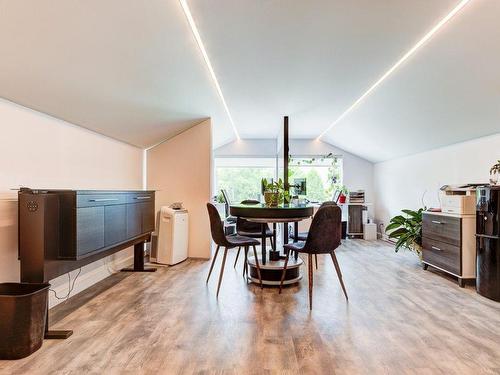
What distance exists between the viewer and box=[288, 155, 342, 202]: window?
25.5 feet

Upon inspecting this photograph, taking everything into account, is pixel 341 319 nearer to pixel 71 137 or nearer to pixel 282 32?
pixel 282 32

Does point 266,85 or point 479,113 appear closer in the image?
point 479,113

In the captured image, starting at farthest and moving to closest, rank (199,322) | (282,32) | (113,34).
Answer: (282,32) < (199,322) < (113,34)

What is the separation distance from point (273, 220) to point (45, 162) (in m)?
2.18

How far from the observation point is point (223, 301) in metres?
2.99

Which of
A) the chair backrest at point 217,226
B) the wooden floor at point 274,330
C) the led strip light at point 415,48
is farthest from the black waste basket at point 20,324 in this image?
the led strip light at point 415,48

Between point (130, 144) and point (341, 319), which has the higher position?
point (130, 144)

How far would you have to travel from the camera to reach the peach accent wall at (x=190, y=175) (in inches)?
194

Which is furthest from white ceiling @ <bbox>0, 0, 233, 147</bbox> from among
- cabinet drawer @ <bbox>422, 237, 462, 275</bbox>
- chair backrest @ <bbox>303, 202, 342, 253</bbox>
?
cabinet drawer @ <bbox>422, 237, 462, 275</bbox>

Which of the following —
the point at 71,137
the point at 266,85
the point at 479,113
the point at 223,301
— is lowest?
the point at 223,301

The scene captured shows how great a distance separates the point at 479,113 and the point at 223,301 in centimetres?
348

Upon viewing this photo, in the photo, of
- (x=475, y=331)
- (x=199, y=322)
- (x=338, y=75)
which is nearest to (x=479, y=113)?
(x=338, y=75)

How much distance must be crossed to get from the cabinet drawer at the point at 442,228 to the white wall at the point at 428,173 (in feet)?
2.84

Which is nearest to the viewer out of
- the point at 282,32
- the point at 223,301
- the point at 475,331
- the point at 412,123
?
the point at 475,331
